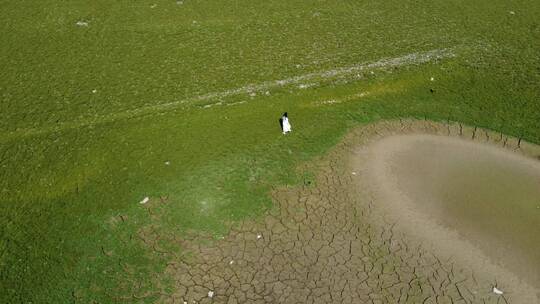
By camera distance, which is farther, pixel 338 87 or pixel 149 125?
pixel 338 87

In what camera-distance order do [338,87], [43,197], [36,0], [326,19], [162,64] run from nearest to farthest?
[43,197] < [338,87] < [162,64] < [326,19] < [36,0]

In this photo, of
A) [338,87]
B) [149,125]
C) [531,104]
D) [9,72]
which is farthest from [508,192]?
[9,72]

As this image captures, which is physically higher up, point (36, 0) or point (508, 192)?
point (36, 0)

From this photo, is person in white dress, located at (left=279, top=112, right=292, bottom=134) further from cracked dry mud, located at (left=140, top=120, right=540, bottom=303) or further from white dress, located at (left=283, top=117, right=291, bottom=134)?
cracked dry mud, located at (left=140, top=120, right=540, bottom=303)

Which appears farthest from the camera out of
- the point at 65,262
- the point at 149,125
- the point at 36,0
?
the point at 36,0

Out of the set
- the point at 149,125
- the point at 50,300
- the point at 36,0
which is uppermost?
the point at 36,0

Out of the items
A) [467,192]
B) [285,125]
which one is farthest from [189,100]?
[467,192]

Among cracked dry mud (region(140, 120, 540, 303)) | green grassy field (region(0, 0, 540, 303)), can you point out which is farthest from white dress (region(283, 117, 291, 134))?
cracked dry mud (region(140, 120, 540, 303))

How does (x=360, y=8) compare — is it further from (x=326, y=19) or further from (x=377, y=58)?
(x=377, y=58)

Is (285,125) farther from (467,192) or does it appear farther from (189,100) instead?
(467,192)
